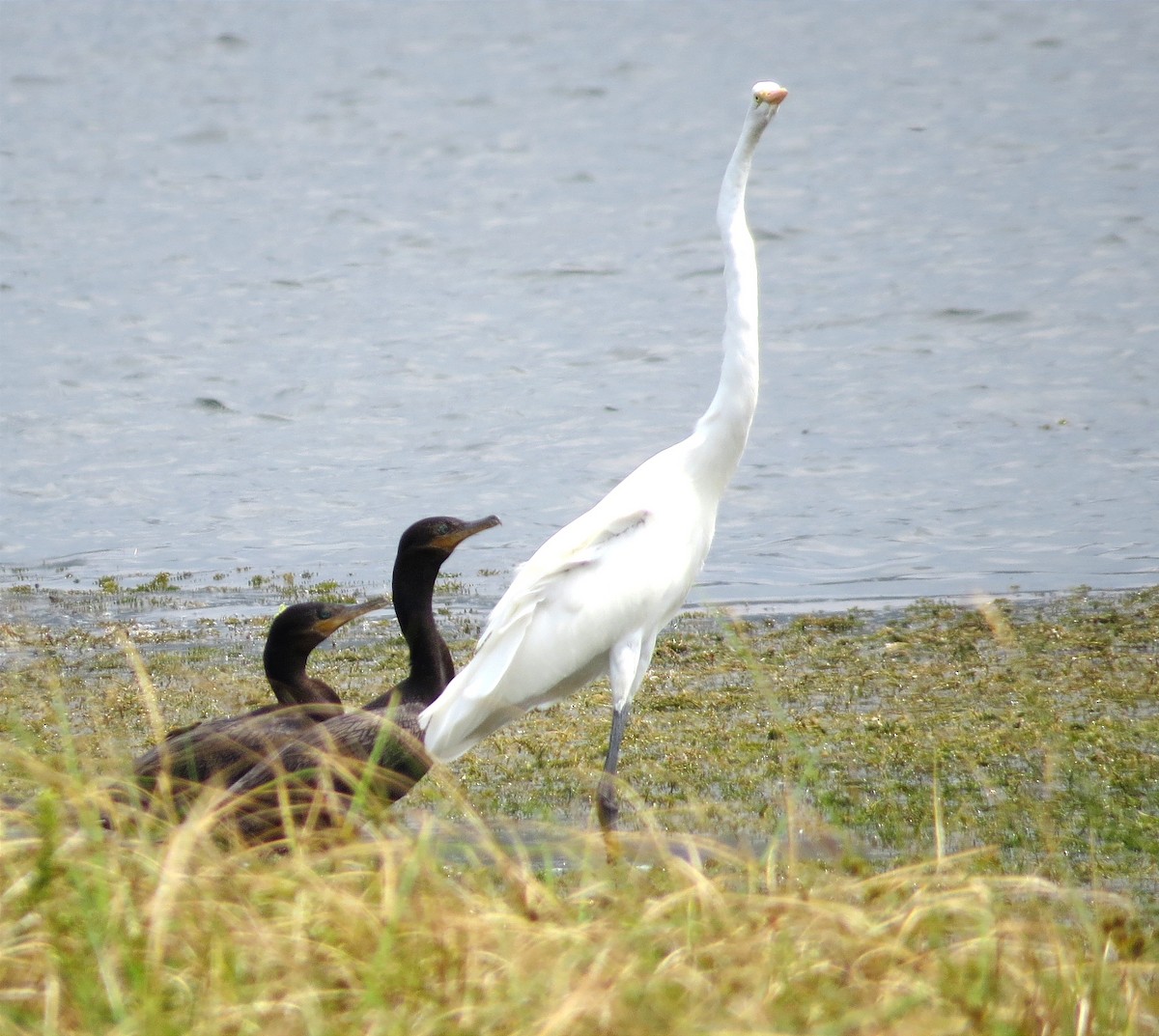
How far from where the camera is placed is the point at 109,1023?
2.90m

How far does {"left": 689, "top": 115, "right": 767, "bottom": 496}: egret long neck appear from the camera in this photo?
557cm

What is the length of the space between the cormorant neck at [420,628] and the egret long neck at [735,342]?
1.07 meters

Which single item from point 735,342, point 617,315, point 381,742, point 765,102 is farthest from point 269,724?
point 617,315

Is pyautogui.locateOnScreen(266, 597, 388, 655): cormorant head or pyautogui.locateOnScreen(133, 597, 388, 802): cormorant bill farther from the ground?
pyautogui.locateOnScreen(266, 597, 388, 655): cormorant head

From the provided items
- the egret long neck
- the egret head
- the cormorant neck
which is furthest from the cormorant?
the egret head

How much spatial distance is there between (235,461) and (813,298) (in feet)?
19.4

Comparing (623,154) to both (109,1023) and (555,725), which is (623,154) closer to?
(555,725)

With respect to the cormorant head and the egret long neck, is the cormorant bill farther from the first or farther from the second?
the egret long neck

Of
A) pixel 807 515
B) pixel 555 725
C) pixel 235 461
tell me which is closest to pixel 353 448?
pixel 235 461

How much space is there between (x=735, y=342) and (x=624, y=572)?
0.83 m

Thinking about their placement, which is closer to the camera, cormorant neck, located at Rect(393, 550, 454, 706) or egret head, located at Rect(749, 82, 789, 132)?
egret head, located at Rect(749, 82, 789, 132)

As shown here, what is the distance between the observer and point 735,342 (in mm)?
5594

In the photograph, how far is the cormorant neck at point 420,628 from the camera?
235 inches

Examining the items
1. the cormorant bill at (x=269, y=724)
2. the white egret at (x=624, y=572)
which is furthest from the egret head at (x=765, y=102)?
the cormorant bill at (x=269, y=724)
